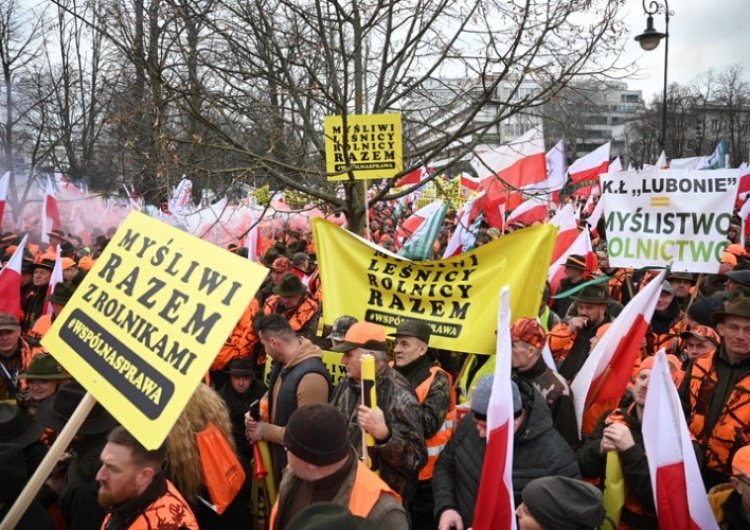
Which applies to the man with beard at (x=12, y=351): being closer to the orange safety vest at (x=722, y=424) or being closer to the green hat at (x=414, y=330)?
the green hat at (x=414, y=330)

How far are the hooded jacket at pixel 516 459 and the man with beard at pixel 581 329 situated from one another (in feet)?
6.21

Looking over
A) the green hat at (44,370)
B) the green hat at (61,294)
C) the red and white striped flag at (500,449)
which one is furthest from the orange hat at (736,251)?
the green hat at (44,370)

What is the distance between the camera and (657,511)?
122 inches

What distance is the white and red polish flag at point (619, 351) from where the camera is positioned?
13.5 feet

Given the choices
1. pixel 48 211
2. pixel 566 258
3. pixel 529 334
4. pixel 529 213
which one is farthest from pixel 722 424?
pixel 48 211

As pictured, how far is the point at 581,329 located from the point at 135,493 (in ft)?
12.8

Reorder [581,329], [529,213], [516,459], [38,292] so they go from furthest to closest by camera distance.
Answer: [529,213], [38,292], [581,329], [516,459]

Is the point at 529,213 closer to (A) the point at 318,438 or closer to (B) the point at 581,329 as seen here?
(B) the point at 581,329

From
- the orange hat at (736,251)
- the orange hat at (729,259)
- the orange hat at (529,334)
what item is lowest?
the orange hat at (529,334)

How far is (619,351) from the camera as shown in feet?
13.7

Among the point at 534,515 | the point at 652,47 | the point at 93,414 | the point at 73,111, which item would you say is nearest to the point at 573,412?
the point at 534,515

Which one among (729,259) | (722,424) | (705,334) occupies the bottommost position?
(722,424)

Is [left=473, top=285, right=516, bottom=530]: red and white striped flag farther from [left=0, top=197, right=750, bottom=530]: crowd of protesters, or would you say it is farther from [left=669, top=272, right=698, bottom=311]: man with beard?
[left=669, top=272, right=698, bottom=311]: man with beard

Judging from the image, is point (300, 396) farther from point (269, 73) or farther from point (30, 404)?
point (269, 73)
